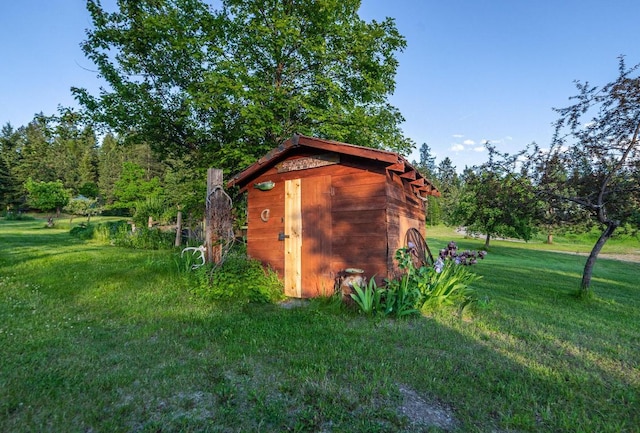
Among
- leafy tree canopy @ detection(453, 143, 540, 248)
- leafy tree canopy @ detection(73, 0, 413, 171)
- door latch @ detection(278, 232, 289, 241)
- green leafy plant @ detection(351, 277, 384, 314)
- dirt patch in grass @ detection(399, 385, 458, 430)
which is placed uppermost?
leafy tree canopy @ detection(73, 0, 413, 171)

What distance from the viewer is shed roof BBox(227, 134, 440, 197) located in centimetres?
548

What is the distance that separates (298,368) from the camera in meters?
3.26

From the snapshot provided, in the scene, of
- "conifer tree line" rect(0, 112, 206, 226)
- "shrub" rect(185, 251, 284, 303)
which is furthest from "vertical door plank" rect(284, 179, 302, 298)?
"conifer tree line" rect(0, 112, 206, 226)

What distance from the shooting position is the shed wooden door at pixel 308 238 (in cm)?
630

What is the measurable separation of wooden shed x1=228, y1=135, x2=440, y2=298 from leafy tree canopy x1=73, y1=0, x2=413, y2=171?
3.08 m

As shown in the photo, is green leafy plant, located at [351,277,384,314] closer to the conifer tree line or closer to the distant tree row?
the distant tree row

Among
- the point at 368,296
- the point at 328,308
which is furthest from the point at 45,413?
the point at 368,296

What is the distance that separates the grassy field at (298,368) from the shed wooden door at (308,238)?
0.81 m

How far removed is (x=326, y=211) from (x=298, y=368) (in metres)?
3.53

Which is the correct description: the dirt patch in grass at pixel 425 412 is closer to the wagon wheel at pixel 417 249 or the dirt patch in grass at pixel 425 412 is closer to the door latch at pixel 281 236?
the wagon wheel at pixel 417 249

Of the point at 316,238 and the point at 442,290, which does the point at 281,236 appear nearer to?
the point at 316,238

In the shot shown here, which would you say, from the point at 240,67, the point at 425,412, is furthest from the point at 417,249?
the point at 240,67

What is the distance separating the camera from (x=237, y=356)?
3.55 m

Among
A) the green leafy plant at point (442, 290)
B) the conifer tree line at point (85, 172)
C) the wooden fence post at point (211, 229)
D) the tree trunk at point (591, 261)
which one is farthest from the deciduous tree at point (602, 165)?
the conifer tree line at point (85, 172)
